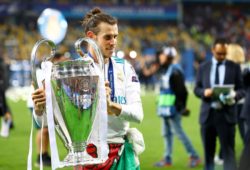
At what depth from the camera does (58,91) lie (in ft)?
14.6

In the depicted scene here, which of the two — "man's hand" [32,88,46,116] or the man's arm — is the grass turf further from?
"man's hand" [32,88,46,116]

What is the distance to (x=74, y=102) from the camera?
4.43 meters

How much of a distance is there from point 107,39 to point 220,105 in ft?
16.1

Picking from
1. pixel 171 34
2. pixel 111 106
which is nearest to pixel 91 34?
pixel 111 106

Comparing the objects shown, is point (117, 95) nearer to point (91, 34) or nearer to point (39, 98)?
point (91, 34)

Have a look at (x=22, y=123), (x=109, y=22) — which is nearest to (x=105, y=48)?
(x=109, y=22)

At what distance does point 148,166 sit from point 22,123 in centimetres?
853

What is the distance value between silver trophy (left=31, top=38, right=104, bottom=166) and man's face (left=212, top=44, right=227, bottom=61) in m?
5.33

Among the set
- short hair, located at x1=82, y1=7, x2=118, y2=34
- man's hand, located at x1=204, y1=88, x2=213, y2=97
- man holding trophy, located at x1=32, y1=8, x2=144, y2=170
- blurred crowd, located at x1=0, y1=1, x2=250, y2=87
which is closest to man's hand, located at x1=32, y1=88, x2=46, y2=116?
→ man holding trophy, located at x1=32, y1=8, x2=144, y2=170

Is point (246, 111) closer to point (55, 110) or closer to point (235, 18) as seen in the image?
point (55, 110)

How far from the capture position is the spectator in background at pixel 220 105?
967 centimetres

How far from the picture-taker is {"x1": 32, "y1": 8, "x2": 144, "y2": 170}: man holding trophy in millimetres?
5059

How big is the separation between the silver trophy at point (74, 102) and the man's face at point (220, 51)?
5334 millimetres

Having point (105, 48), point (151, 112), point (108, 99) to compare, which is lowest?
point (151, 112)
